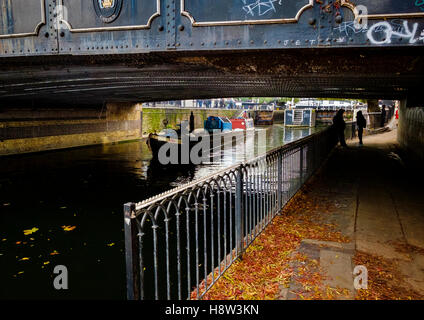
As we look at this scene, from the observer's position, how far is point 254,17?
6.53 metres

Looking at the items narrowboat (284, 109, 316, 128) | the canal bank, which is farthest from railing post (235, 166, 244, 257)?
narrowboat (284, 109, 316, 128)

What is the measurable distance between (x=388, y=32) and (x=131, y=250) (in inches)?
238

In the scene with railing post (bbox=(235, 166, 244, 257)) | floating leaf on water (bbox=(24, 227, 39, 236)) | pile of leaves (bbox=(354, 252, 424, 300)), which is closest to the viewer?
pile of leaves (bbox=(354, 252, 424, 300))

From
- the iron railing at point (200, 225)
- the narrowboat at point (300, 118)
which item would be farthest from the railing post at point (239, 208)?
the narrowboat at point (300, 118)

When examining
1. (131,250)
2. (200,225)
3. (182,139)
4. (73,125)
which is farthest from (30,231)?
(73,125)

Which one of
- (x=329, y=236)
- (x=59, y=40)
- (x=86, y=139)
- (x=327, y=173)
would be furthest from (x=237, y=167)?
(x=86, y=139)

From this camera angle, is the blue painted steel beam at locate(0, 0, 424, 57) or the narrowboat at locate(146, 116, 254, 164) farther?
the narrowboat at locate(146, 116, 254, 164)

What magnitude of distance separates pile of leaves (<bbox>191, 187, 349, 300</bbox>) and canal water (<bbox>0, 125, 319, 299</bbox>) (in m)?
2.45

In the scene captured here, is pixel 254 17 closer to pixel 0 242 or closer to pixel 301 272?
pixel 301 272

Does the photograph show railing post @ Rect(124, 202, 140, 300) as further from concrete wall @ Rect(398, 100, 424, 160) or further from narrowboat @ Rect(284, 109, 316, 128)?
narrowboat @ Rect(284, 109, 316, 128)

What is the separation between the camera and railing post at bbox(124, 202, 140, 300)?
8.62 feet

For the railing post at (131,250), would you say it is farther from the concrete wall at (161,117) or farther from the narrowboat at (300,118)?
the narrowboat at (300,118)

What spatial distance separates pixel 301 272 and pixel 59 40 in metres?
7.51

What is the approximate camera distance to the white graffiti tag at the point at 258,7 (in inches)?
253
